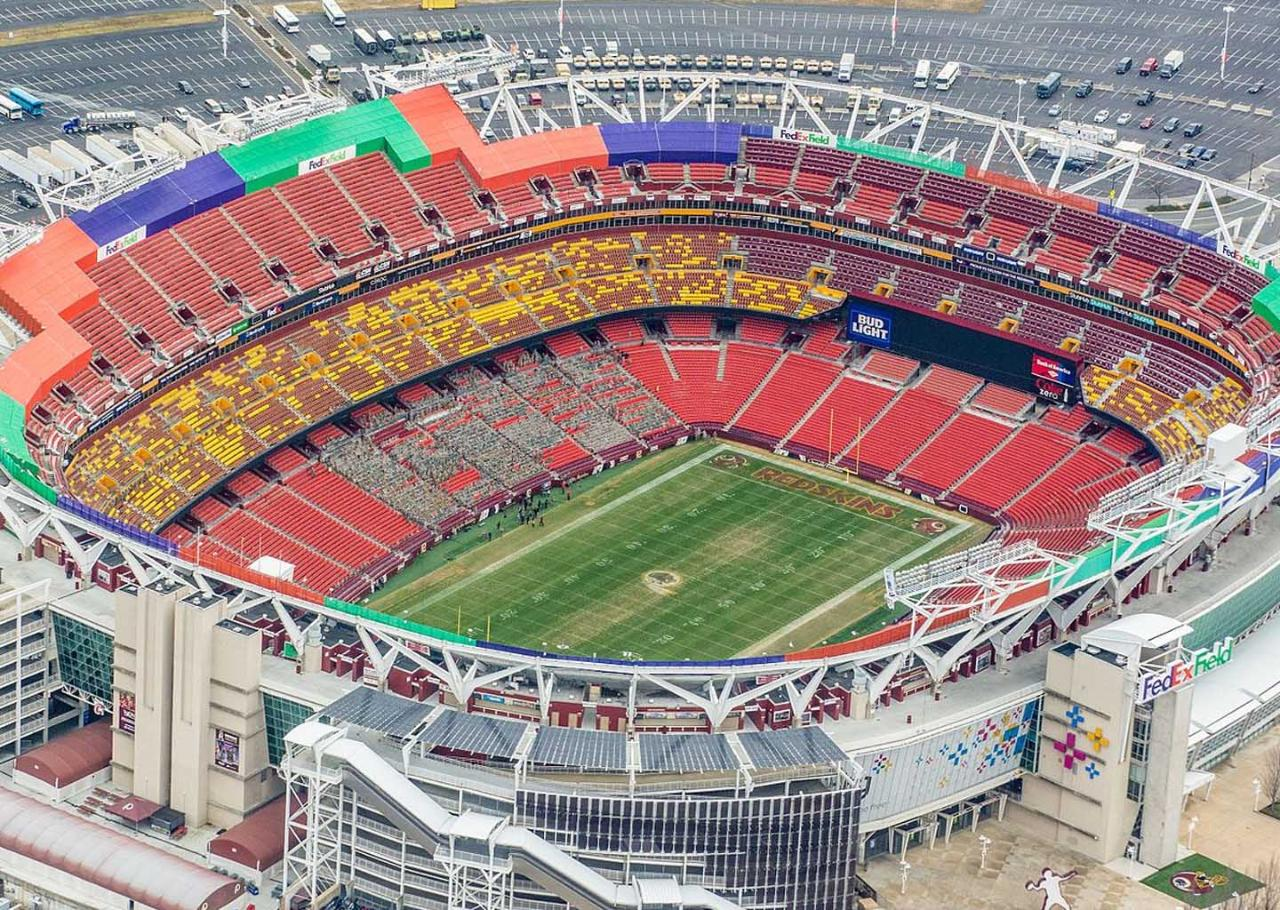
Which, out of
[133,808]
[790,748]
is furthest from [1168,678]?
[133,808]

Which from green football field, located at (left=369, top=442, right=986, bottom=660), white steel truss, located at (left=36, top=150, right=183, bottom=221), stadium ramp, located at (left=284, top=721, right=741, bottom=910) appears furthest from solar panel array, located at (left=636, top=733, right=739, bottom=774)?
white steel truss, located at (left=36, top=150, right=183, bottom=221)

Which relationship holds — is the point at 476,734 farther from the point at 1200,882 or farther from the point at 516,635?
the point at 1200,882

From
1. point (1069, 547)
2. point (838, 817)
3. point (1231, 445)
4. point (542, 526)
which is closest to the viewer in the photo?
point (838, 817)

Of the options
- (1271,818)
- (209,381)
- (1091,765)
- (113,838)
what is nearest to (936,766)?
(1091,765)

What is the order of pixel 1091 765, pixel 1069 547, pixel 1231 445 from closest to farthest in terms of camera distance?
pixel 1091 765 → pixel 1231 445 → pixel 1069 547

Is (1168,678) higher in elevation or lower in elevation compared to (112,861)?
higher

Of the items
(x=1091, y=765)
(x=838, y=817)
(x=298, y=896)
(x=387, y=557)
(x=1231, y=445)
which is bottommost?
(x=298, y=896)

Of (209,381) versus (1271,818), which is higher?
(209,381)

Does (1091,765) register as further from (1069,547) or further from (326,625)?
(326,625)
